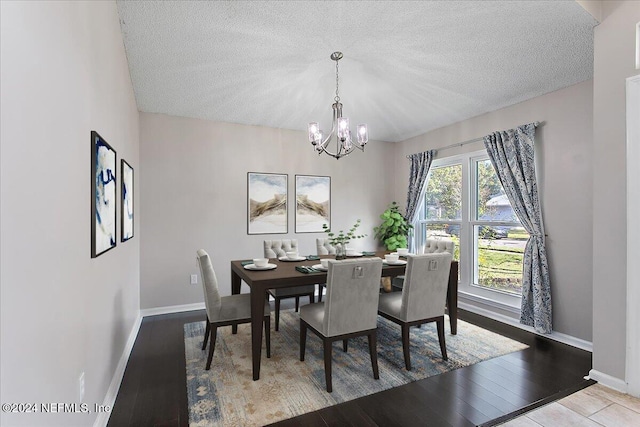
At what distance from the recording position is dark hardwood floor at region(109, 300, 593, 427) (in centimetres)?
195

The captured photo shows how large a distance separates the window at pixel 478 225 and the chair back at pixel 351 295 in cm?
235

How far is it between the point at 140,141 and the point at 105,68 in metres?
2.17

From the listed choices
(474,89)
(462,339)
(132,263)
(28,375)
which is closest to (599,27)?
(474,89)

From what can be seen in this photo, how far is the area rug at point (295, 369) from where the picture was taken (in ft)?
6.73

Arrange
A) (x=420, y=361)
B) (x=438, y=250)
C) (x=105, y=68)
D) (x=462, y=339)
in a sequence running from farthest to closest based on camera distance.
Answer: (x=438, y=250) → (x=462, y=339) → (x=420, y=361) → (x=105, y=68)

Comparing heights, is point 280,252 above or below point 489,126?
below

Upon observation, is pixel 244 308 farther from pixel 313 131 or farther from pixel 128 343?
pixel 313 131

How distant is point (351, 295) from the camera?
2.33 meters

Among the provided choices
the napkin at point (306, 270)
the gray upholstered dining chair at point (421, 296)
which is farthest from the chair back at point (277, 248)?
the gray upholstered dining chair at point (421, 296)

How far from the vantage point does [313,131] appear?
2.94m

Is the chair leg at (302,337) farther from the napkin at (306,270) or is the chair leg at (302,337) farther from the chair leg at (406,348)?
the chair leg at (406,348)

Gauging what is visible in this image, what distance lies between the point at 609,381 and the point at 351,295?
6.60 ft

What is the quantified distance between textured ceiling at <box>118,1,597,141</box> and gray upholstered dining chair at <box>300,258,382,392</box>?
1.75m

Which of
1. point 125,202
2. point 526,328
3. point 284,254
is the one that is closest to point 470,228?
point 526,328
